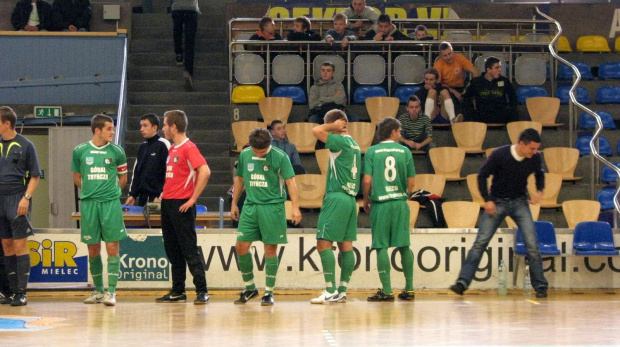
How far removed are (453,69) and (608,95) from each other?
3.06 m

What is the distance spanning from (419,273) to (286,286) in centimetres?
166

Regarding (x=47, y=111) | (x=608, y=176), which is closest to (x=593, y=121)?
(x=608, y=176)

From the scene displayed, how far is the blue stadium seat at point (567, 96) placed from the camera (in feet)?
56.0

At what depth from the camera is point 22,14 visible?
1808 centimetres

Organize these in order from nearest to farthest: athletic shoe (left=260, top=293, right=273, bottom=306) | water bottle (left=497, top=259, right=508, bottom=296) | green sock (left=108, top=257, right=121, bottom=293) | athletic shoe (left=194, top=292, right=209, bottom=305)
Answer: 1. athletic shoe (left=260, top=293, right=273, bottom=306)
2. green sock (left=108, top=257, right=121, bottom=293)
3. athletic shoe (left=194, top=292, right=209, bottom=305)
4. water bottle (left=497, top=259, right=508, bottom=296)

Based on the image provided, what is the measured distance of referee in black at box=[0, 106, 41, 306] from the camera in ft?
34.8

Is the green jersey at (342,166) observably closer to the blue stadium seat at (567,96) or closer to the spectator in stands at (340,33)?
the spectator in stands at (340,33)

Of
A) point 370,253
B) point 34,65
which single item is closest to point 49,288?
point 370,253

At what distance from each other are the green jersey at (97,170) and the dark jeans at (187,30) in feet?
21.5

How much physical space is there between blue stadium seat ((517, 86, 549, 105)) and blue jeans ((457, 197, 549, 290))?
6301 millimetres

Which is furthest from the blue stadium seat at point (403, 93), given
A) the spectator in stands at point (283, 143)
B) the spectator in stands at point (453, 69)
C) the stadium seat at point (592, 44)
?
the stadium seat at point (592, 44)

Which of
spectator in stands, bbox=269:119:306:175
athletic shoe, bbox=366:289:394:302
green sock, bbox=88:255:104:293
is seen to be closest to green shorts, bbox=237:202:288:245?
athletic shoe, bbox=366:289:394:302

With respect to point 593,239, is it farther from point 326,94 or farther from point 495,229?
point 326,94

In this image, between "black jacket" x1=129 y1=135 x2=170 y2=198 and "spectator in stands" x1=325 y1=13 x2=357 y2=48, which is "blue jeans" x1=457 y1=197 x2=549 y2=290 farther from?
"spectator in stands" x1=325 y1=13 x2=357 y2=48
